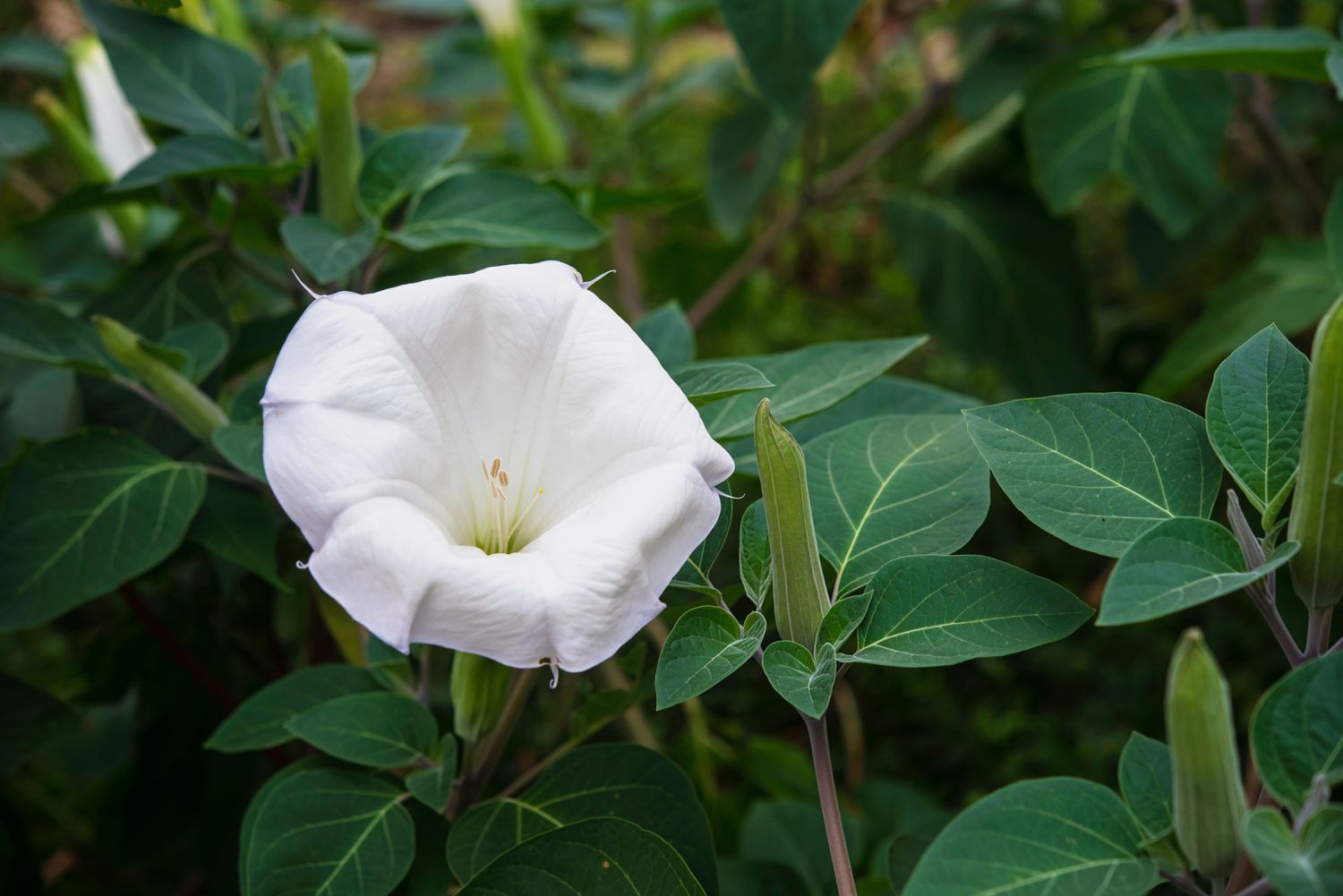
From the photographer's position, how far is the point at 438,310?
1.87 ft

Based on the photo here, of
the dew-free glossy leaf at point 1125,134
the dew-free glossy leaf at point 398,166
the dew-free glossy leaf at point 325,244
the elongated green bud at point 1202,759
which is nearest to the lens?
the elongated green bud at point 1202,759

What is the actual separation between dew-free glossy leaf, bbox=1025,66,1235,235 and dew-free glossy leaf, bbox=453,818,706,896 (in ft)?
3.05

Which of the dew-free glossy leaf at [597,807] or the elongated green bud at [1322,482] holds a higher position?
the elongated green bud at [1322,482]

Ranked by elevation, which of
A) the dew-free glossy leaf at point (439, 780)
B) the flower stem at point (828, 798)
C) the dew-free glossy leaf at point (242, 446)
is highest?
the dew-free glossy leaf at point (242, 446)

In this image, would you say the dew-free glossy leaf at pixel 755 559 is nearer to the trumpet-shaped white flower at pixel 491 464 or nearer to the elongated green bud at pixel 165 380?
the trumpet-shaped white flower at pixel 491 464

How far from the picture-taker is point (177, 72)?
90cm

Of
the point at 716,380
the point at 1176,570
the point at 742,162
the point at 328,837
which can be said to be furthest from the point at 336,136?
the point at 742,162

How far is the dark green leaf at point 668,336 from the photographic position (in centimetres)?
79

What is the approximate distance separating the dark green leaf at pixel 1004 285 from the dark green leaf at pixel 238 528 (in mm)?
956

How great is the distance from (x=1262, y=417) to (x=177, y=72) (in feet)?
2.72

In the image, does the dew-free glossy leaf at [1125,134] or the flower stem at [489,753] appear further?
the dew-free glossy leaf at [1125,134]

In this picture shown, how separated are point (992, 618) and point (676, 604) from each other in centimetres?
20

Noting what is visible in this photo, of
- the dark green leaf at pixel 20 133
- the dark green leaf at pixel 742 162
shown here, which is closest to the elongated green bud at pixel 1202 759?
the dark green leaf at pixel 742 162

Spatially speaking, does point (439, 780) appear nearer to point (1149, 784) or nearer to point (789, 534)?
point (789, 534)
